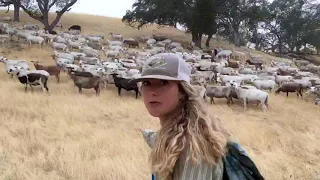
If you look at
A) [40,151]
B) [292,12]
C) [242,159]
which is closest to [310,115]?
[40,151]

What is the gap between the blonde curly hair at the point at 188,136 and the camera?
1967 millimetres

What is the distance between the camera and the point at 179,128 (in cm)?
208

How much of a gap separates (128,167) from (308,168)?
3.60 metres

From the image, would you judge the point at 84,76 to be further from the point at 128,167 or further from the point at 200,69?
the point at 128,167

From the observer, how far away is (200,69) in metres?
23.9

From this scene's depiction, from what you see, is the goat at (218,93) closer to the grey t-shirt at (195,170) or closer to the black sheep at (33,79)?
the black sheep at (33,79)

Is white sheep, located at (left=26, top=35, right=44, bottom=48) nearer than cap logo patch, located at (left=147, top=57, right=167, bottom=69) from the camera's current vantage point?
No

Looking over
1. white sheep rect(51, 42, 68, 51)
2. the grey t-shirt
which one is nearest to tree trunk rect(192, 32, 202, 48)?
white sheep rect(51, 42, 68, 51)

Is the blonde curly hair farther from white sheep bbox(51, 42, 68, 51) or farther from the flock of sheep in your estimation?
white sheep bbox(51, 42, 68, 51)

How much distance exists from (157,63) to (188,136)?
0.45 meters

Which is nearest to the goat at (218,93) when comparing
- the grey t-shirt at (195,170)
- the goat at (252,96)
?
the goat at (252,96)

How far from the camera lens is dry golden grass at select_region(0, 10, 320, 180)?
7.07 metres

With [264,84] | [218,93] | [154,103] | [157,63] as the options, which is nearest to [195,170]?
[154,103]

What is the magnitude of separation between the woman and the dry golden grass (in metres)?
4.48
